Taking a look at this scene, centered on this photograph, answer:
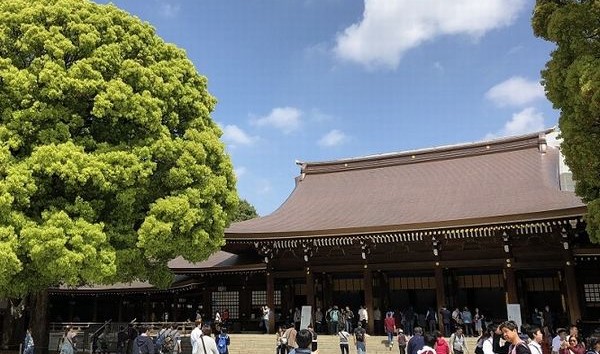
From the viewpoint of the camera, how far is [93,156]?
13234mm

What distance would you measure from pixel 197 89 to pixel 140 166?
384cm

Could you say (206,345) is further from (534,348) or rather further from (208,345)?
(534,348)

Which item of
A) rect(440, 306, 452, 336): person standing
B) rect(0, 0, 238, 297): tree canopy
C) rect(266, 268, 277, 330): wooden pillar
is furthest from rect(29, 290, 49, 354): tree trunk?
rect(440, 306, 452, 336): person standing

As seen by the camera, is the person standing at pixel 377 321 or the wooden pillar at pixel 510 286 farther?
the person standing at pixel 377 321

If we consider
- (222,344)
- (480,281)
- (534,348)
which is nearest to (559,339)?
(534,348)

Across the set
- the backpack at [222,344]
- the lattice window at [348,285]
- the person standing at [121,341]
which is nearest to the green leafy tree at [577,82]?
the backpack at [222,344]

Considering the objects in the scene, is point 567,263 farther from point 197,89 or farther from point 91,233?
point 91,233

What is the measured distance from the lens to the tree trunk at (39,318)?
1493 centimetres

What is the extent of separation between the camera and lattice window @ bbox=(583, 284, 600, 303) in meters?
17.3

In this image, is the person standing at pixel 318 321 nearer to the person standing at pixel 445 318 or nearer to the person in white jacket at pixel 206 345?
the person standing at pixel 445 318

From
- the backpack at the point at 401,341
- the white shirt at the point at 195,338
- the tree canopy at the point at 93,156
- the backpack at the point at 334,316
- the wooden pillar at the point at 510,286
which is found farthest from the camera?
the backpack at the point at 334,316

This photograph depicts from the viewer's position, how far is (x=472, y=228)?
53.7 feet

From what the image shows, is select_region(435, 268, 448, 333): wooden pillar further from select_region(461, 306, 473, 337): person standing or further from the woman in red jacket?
the woman in red jacket

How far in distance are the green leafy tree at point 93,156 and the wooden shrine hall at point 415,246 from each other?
5.30m
